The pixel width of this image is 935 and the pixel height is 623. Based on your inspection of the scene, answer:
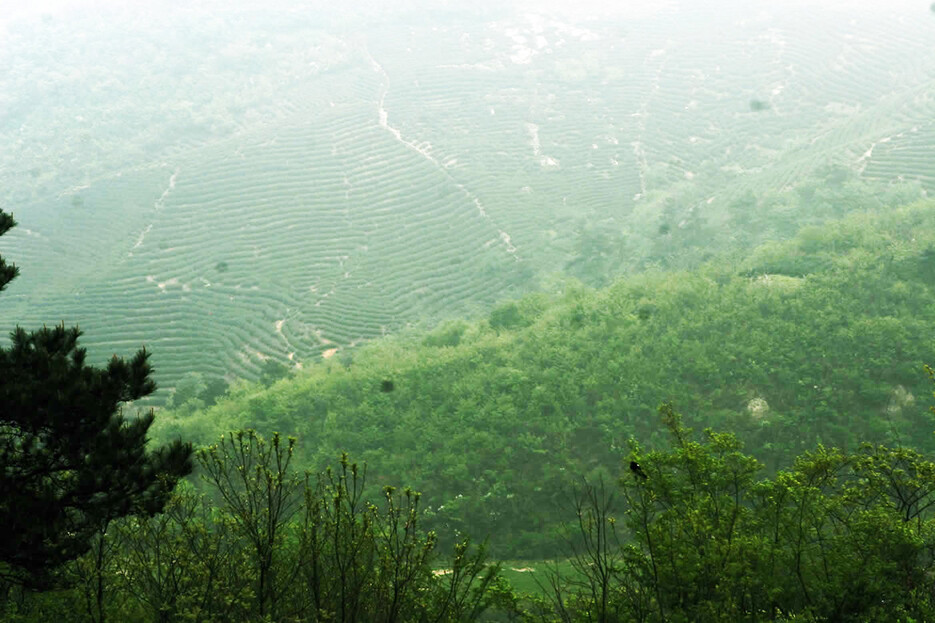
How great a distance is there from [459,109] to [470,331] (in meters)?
39.1

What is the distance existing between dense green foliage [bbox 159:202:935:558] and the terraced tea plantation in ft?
43.7

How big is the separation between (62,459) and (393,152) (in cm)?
5167

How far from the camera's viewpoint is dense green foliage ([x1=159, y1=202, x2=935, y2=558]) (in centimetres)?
2028

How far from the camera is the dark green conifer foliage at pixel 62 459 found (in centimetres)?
769

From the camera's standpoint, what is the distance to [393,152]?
5797cm

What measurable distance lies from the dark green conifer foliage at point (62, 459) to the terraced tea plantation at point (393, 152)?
93.7 ft

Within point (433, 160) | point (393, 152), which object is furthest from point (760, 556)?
point (393, 152)

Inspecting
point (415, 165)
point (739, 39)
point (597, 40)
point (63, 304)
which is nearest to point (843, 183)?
point (415, 165)

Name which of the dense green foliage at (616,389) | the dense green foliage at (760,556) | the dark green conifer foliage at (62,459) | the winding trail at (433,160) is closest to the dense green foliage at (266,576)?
the dark green conifer foliage at (62,459)

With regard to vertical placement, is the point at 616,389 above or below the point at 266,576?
below

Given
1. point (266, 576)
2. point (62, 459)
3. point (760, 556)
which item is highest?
point (266, 576)

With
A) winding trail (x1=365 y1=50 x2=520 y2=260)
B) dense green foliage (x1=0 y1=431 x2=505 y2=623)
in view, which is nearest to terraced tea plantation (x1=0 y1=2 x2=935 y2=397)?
winding trail (x1=365 y1=50 x2=520 y2=260)

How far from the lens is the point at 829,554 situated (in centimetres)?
795

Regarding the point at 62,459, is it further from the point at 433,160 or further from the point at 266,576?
the point at 433,160
